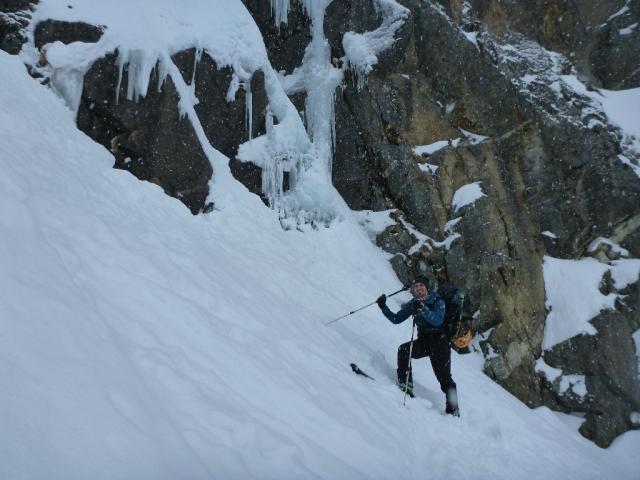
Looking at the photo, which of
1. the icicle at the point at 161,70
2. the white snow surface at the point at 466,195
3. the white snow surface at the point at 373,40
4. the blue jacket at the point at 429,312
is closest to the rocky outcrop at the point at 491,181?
the white snow surface at the point at 466,195

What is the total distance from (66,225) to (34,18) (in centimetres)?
615

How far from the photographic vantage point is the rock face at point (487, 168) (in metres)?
14.1

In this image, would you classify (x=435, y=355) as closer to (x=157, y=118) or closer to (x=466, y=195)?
(x=157, y=118)

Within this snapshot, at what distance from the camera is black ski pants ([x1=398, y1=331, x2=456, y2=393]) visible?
629cm

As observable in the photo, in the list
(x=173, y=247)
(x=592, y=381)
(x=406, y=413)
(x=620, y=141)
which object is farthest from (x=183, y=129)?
(x=620, y=141)

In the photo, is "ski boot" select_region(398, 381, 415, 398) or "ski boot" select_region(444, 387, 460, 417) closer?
"ski boot" select_region(444, 387, 460, 417)

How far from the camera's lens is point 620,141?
17234 mm

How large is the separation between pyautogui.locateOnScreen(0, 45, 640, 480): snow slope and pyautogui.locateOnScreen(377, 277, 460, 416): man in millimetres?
368

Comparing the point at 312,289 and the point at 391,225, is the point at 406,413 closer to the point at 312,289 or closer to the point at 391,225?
the point at 312,289

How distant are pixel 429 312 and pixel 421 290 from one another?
343 mm

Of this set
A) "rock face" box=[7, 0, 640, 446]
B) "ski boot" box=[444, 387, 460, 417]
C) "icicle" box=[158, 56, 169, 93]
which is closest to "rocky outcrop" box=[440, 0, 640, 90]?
"rock face" box=[7, 0, 640, 446]

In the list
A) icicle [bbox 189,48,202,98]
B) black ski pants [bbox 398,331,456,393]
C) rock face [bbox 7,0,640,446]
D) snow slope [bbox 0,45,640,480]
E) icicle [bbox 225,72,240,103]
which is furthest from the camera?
rock face [bbox 7,0,640,446]

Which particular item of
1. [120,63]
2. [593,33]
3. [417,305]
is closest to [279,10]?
[120,63]

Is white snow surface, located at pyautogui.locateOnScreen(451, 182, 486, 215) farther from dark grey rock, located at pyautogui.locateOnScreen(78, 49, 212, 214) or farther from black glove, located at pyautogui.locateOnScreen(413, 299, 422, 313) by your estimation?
black glove, located at pyautogui.locateOnScreen(413, 299, 422, 313)
